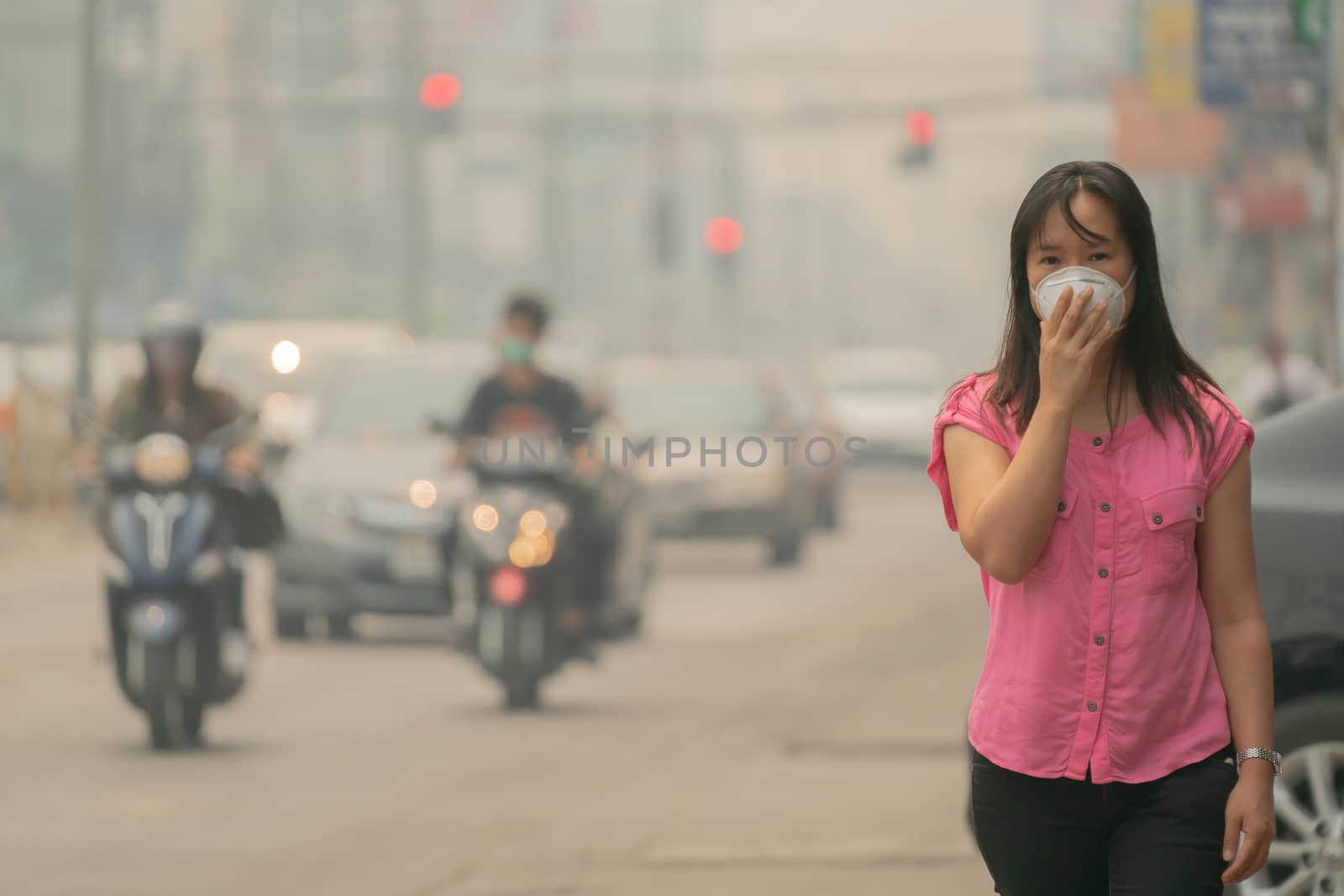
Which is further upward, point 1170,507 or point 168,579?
point 1170,507

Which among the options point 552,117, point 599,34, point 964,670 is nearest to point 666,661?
point 964,670

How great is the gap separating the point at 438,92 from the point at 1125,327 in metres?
26.5

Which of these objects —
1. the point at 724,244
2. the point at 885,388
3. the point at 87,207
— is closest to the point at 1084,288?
the point at 87,207

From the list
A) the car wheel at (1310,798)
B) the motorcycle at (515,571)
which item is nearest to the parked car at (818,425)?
the motorcycle at (515,571)

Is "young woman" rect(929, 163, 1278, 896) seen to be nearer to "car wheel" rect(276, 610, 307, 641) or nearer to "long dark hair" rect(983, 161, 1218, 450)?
"long dark hair" rect(983, 161, 1218, 450)

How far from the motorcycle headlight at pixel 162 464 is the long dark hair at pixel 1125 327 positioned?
22.9 feet

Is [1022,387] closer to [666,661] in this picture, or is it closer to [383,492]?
[666,661]

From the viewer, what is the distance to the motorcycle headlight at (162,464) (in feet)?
A: 34.7

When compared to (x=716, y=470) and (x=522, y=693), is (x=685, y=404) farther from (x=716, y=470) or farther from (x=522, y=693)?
(x=522, y=693)

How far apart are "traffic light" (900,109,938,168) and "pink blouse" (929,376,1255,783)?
107ft

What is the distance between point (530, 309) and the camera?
40.7 ft

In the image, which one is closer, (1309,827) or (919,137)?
(1309,827)

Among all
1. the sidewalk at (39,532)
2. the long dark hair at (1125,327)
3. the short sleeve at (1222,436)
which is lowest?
the sidewalk at (39,532)

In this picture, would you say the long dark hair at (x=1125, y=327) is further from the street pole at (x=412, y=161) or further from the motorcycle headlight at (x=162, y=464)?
the street pole at (x=412, y=161)
